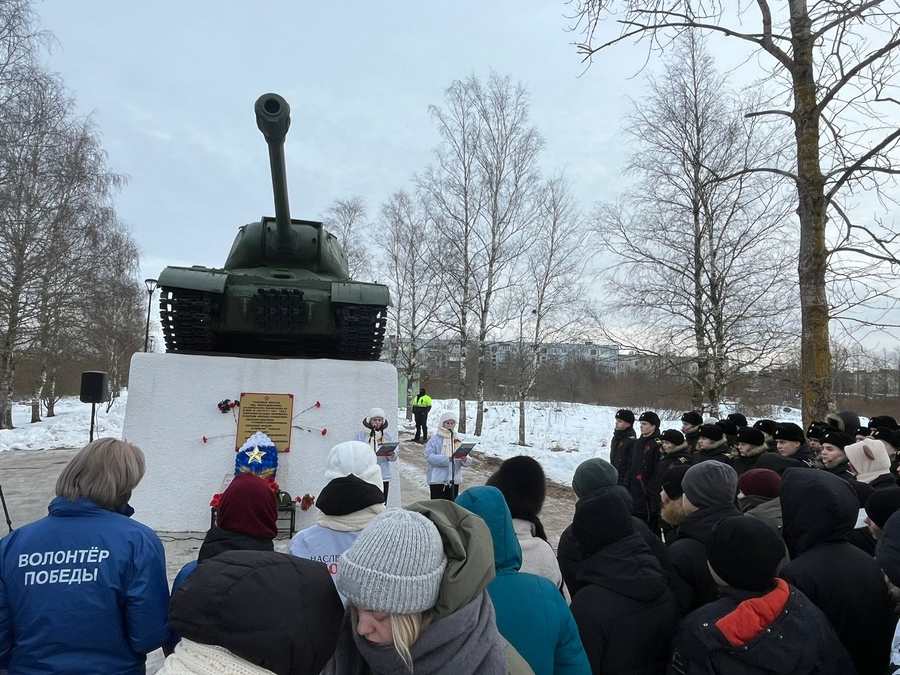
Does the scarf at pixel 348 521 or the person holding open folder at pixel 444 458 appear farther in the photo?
the person holding open folder at pixel 444 458

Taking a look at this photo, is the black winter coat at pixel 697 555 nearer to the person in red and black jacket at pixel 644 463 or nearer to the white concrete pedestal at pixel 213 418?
the person in red and black jacket at pixel 644 463

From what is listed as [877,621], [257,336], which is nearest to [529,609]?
[877,621]

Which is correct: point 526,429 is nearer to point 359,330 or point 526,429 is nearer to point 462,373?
point 462,373

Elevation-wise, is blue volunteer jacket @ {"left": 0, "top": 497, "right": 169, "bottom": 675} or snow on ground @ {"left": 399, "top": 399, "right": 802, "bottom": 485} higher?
blue volunteer jacket @ {"left": 0, "top": 497, "right": 169, "bottom": 675}

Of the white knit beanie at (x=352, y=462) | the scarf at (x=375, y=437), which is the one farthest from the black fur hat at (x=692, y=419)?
the white knit beanie at (x=352, y=462)

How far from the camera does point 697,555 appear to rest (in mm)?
2727

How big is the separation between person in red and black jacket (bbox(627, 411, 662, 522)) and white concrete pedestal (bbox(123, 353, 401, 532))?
9.13 ft

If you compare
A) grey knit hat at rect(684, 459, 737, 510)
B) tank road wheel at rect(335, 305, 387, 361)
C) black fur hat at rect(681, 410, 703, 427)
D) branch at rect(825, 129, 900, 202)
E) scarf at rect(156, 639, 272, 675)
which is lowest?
scarf at rect(156, 639, 272, 675)

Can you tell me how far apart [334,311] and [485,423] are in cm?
1787

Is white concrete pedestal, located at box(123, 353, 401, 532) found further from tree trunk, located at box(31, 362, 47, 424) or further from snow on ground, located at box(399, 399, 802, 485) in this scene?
tree trunk, located at box(31, 362, 47, 424)

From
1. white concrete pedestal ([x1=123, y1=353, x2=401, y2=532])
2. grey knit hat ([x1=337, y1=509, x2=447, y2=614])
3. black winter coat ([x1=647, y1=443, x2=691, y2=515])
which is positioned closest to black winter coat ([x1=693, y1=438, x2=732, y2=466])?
black winter coat ([x1=647, y1=443, x2=691, y2=515])

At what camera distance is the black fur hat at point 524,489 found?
262 centimetres

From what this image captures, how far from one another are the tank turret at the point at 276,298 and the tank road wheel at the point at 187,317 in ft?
0.04

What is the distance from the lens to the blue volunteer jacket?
2025mm
